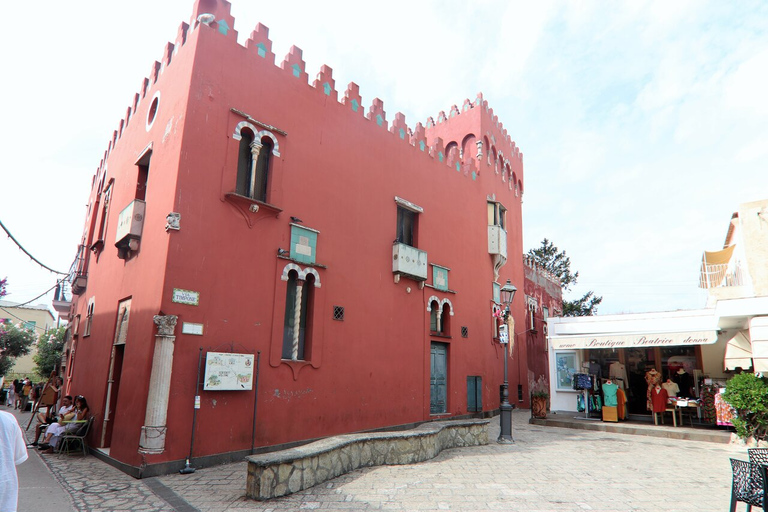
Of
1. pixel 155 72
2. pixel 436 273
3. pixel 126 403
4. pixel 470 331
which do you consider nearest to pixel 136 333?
pixel 126 403

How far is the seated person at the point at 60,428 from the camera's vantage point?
32.2 ft

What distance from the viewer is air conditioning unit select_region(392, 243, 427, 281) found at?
1306cm

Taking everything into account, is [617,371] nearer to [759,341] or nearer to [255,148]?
[759,341]

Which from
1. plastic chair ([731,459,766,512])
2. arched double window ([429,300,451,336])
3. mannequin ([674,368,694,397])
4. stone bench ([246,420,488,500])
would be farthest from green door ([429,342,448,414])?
plastic chair ([731,459,766,512])

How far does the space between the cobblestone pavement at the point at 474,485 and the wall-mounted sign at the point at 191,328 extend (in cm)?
235

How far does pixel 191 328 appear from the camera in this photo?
27.9 feet

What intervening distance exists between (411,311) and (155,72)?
9.08 metres

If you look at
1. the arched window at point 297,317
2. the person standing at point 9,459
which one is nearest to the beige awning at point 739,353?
the arched window at point 297,317

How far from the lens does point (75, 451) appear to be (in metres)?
10.1

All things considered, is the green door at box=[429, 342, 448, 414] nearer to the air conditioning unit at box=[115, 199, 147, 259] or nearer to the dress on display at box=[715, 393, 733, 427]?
the dress on display at box=[715, 393, 733, 427]

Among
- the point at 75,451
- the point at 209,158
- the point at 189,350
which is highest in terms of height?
the point at 209,158

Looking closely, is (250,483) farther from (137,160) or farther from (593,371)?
(593,371)

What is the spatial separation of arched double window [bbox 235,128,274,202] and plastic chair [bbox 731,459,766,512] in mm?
8807

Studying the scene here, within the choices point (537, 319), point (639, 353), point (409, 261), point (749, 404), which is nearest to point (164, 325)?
point (409, 261)
